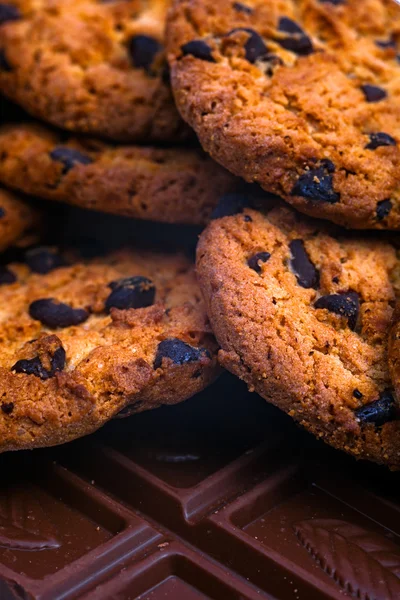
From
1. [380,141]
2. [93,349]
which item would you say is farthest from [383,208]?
[93,349]

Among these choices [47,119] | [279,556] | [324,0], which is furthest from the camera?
[324,0]

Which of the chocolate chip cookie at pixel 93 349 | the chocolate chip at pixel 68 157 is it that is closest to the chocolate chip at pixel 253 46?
the chocolate chip at pixel 68 157

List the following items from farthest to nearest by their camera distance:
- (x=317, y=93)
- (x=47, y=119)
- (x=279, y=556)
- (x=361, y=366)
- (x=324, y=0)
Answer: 1. (x=324, y=0)
2. (x=47, y=119)
3. (x=317, y=93)
4. (x=361, y=366)
5. (x=279, y=556)

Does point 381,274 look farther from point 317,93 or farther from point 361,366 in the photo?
point 317,93

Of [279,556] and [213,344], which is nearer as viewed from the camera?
[279,556]

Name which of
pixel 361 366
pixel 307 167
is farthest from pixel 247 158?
pixel 361 366

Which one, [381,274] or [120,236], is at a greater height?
[381,274]

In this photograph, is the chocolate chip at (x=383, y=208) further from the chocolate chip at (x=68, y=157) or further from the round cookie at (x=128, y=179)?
the chocolate chip at (x=68, y=157)
